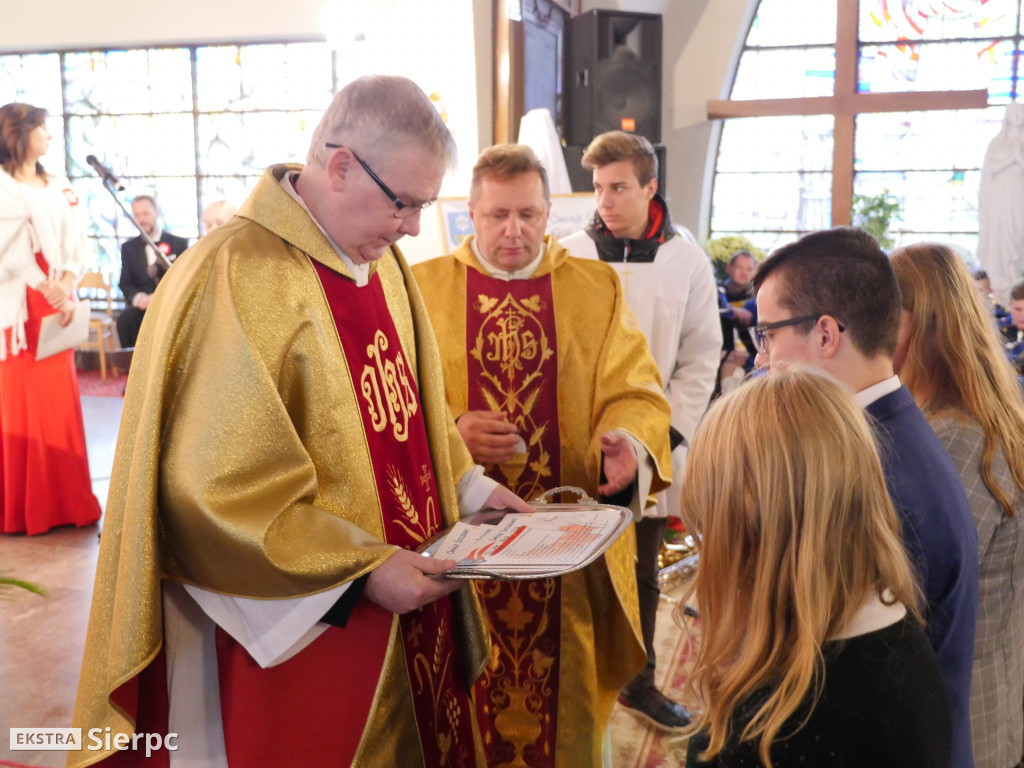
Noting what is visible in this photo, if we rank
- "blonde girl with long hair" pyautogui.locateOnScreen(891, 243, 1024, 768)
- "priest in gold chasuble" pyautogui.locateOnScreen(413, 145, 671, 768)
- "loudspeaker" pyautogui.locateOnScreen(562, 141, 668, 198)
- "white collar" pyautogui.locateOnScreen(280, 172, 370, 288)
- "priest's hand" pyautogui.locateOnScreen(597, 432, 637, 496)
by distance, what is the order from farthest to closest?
"loudspeaker" pyautogui.locateOnScreen(562, 141, 668, 198) → "priest in gold chasuble" pyautogui.locateOnScreen(413, 145, 671, 768) → "priest's hand" pyautogui.locateOnScreen(597, 432, 637, 496) → "white collar" pyautogui.locateOnScreen(280, 172, 370, 288) → "blonde girl with long hair" pyautogui.locateOnScreen(891, 243, 1024, 768)

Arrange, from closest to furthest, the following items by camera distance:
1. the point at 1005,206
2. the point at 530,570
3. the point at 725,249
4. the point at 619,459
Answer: the point at 530,570
the point at 619,459
the point at 725,249
the point at 1005,206

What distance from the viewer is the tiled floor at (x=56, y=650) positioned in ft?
10.0

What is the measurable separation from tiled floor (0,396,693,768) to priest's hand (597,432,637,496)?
0.84m

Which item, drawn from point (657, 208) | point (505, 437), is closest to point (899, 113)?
point (657, 208)

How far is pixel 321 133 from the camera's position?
68.9 inches

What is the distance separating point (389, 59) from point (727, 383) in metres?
2.89

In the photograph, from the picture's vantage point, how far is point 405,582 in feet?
5.14

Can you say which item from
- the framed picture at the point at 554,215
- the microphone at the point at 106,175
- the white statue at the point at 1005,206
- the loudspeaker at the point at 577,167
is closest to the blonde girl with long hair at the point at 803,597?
the microphone at the point at 106,175

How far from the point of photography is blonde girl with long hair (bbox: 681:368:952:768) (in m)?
1.14

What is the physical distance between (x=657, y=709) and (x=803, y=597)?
2.16 metres

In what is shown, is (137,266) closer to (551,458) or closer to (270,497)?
(551,458)

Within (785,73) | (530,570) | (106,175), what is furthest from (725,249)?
(530,570)

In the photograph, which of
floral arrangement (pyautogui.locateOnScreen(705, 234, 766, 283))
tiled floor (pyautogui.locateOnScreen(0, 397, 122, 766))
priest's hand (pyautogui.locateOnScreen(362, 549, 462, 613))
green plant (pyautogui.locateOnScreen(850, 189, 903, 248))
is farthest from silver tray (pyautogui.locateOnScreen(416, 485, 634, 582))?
green plant (pyautogui.locateOnScreen(850, 189, 903, 248))

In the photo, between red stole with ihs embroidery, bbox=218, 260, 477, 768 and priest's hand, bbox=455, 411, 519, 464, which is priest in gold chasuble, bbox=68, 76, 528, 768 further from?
priest's hand, bbox=455, 411, 519, 464
